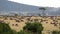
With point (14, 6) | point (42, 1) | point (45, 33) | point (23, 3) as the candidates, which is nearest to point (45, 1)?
point (42, 1)

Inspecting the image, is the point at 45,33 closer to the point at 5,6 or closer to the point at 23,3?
the point at 5,6

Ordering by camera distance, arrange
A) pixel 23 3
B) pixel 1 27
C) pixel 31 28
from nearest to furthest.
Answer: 1. pixel 1 27
2. pixel 31 28
3. pixel 23 3

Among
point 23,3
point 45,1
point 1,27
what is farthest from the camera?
point 45,1

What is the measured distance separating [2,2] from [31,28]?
39.8 meters

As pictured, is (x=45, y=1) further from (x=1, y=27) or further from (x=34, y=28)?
(x=1, y=27)

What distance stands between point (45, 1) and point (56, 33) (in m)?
46.3

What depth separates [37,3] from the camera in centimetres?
6244

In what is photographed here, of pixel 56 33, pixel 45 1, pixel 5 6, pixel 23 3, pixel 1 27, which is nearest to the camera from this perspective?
pixel 1 27

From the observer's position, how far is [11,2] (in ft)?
194

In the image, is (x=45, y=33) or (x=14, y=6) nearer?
(x=45, y=33)

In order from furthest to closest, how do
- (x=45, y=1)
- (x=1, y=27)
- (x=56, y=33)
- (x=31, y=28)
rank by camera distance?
(x=45, y=1), (x=31, y=28), (x=56, y=33), (x=1, y=27)

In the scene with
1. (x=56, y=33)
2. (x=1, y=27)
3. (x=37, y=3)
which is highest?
(x=1, y=27)

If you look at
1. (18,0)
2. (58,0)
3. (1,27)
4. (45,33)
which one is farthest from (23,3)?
(1,27)

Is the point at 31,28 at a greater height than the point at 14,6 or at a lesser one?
greater
